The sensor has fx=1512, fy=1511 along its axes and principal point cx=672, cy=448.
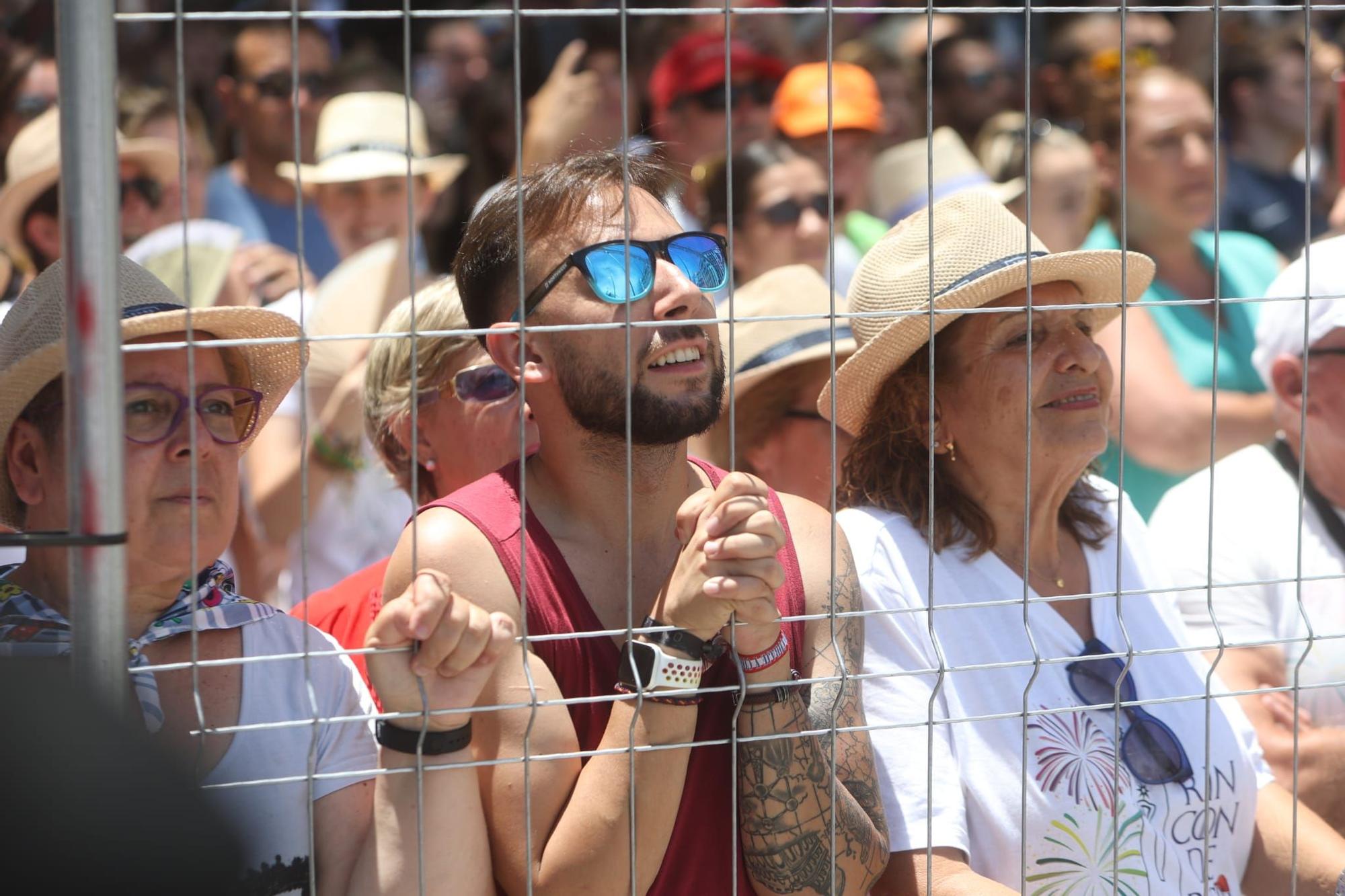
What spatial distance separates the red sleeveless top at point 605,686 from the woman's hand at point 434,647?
0.22 metres

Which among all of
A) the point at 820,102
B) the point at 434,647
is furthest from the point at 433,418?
the point at 820,102

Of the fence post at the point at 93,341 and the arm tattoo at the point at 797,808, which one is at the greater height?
the fence post at the point at 93,341

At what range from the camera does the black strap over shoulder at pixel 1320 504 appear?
2650 mm

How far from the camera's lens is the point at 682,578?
1.57 metres

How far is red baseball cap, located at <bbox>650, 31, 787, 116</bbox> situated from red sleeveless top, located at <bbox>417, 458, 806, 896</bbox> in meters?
3.71

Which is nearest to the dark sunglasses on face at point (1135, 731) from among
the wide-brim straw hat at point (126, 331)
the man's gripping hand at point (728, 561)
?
the man's gripping hand at point (728, 561)

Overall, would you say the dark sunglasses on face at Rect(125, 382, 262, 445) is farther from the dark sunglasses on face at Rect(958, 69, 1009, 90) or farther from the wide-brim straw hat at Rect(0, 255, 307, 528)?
the dark sunglasses on face at Rect(958, 69, 1009, 90)

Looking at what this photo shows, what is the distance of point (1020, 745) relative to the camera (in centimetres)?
191

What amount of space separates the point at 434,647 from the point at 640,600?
400 millimetres

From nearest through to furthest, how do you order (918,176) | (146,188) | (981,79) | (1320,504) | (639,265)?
(639,265)
(1320,504)
(146,188)
(918,176)
(981,79)

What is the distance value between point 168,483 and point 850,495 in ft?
3.34

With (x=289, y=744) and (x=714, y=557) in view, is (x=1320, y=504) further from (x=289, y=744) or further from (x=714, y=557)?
(x=289, y=744)

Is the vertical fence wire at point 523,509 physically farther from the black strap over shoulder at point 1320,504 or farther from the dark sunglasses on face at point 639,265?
the black strap over shoulder at point 1320,504

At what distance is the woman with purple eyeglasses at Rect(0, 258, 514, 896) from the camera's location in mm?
1441
